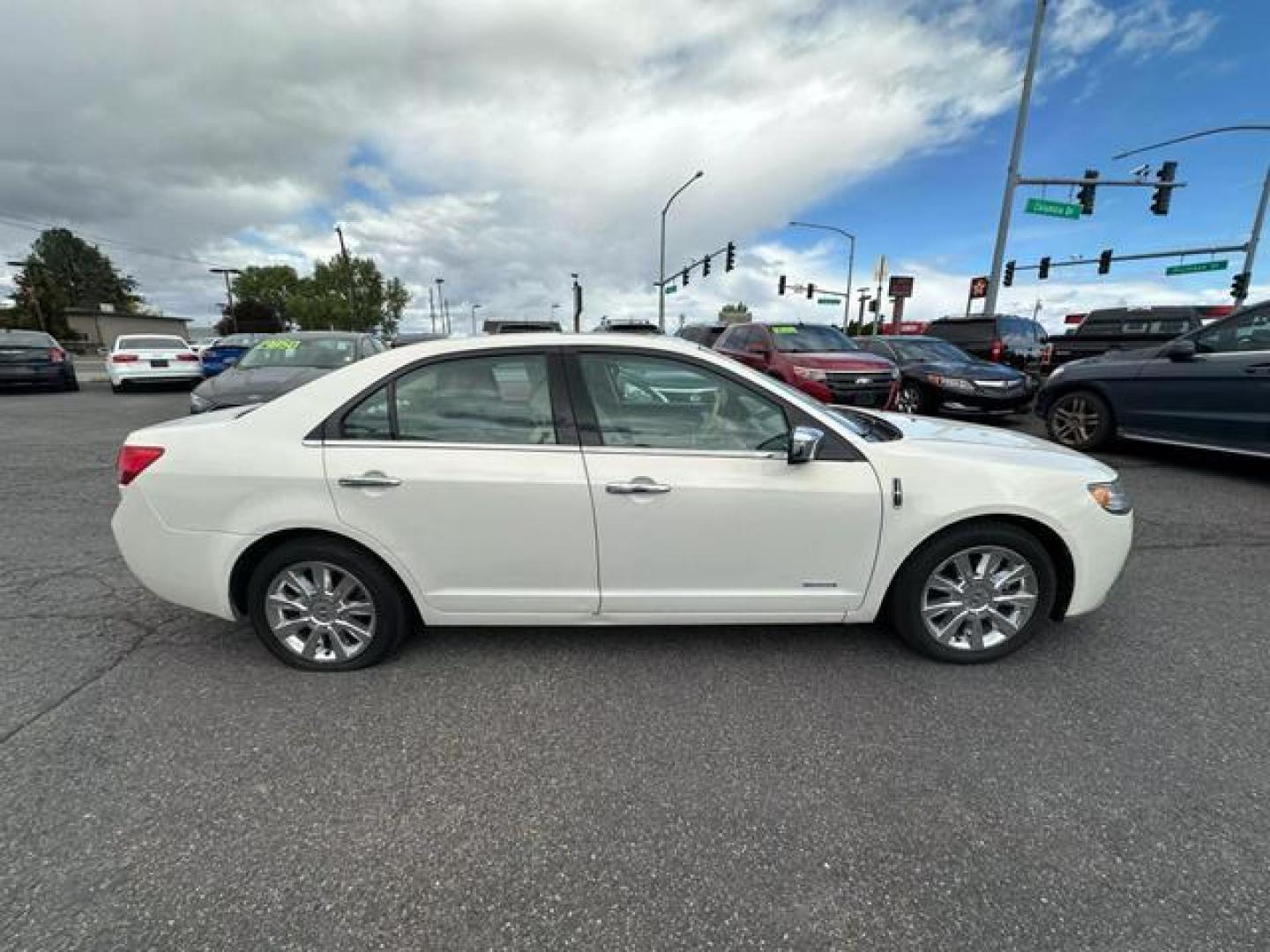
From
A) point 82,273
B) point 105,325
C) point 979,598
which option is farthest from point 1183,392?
point 82,273

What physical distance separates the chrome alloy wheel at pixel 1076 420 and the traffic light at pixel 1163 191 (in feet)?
53.3

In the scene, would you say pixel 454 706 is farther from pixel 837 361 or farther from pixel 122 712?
pixel 837 361

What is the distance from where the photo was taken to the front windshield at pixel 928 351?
1030cm

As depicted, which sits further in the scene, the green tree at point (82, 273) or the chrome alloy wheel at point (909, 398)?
the green tree at point (82, 273)

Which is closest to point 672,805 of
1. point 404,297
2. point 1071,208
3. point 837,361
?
point 837,361

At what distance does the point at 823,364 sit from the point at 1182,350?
12.1 ft

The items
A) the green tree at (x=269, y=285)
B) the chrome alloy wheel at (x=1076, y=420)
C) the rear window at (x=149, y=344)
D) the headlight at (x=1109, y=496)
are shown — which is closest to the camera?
the headlight at (x=1109, y=496)

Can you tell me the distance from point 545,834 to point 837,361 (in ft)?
25.2

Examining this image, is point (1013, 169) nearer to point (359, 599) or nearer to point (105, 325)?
point (359, 599)

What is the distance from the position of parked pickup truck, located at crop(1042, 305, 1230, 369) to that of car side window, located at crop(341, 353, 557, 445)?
12818mm

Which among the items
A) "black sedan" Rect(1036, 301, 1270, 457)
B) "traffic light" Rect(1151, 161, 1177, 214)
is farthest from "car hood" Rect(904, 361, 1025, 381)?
"traffic light" Rect(1151, 161, 1177, 214)

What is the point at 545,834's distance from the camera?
1915 millimetres

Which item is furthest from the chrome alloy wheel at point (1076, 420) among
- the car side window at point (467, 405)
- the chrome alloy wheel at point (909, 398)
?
the car side window at point (467, 405)

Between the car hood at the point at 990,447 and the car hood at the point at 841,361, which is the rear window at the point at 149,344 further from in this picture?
the car hood at the point at 990,447
